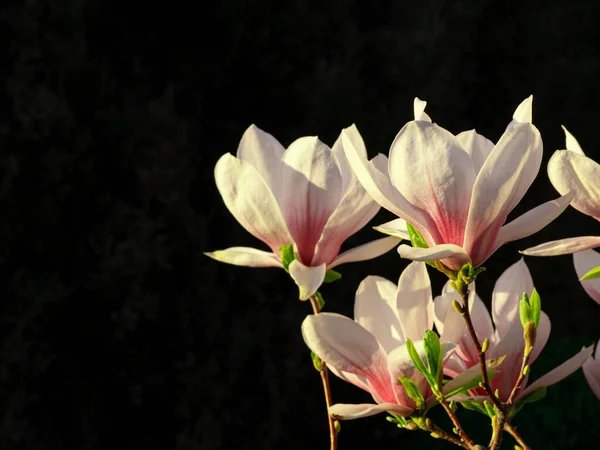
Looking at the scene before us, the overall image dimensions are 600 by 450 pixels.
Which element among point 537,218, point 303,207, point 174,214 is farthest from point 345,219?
point 174,214

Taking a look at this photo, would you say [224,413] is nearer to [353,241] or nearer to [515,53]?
[353,241]

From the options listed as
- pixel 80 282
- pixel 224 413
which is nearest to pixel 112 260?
pixel 80 282

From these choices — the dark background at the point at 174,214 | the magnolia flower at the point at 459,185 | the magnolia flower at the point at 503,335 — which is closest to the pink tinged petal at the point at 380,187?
the magnolia flower at the point at 459,185

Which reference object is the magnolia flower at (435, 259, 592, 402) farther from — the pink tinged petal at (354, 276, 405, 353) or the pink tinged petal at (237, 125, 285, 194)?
the pink tinged petal at (237, 125, 285, 194)

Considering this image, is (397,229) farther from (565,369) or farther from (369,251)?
(565,369)

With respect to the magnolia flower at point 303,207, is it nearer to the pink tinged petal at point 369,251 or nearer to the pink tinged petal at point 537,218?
the pink tinged petal at point 369,251

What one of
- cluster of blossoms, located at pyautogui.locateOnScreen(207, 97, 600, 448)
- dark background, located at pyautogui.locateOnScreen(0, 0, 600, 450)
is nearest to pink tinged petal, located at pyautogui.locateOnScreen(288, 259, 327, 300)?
cluster of blossoms, located at pyautogui.locateOnScreen(207, 97, 600, 448)

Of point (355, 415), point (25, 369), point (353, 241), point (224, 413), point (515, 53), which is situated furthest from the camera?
point (515, 53)
